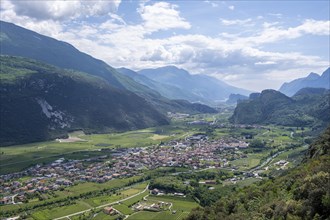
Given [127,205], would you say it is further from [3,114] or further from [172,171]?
[3,114]

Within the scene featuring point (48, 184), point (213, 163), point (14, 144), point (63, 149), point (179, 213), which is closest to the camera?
point (179, 213)

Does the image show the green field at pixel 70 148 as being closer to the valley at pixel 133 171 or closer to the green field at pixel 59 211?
the valley at pixel 133 171

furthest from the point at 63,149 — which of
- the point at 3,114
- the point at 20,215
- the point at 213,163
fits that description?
the point at 20,215

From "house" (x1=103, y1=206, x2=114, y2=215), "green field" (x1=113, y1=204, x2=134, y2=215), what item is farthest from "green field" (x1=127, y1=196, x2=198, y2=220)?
"house" (x1=103, y1=206, x2=114, y2=215)

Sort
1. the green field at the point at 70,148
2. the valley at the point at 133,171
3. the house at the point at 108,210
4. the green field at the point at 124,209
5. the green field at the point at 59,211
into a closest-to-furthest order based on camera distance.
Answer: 1. the green field at the point at 59,211
2. the house at the point at 108,210
3. the green field at the point at 124,209
4. the valley at the point at 133,171
5. the green field at the point at 70,148

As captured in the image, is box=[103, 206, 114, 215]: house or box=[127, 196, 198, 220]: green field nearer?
box=[127, 196, 198, 220]: green field

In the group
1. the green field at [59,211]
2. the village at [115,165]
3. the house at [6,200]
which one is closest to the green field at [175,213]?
the green field at [59,211]

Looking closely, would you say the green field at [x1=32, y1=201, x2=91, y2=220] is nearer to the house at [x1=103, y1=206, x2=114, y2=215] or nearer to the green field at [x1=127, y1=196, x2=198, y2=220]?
the house at [x1=103, y1=206, x2=114, y2=215]

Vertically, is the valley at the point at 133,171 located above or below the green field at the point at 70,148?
below
